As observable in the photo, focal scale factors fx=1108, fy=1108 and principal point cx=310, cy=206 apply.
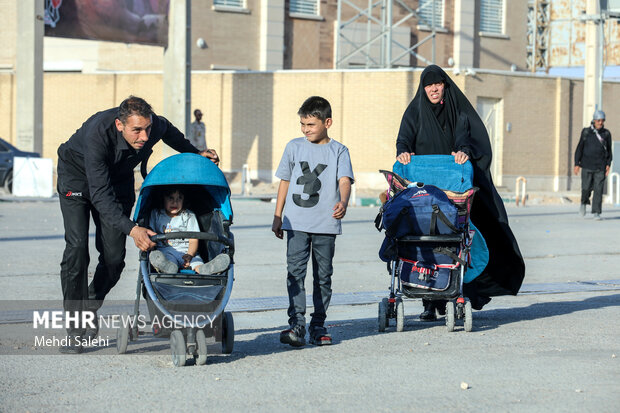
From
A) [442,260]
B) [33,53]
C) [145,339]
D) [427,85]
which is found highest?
[33,53]

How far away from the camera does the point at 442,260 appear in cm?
821

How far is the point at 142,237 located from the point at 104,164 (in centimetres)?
56

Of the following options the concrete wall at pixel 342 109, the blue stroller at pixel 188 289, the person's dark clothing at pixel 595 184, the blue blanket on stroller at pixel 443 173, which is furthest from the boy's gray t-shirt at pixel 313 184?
the concrete wall at pixel 342 109

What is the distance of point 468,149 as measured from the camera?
28.0 feet

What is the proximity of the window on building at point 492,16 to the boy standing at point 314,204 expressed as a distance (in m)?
40.4

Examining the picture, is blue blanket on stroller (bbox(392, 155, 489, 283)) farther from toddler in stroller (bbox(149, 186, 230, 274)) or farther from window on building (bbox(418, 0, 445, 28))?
window on building (bbox(418, 0, 445, 28))

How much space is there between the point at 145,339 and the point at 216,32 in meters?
33.8

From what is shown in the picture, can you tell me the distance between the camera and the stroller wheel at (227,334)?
23.0ft

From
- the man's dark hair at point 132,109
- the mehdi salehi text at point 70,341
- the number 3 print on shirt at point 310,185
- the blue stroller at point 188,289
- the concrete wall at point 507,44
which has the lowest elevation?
the mehdi salehi text at point 70,341

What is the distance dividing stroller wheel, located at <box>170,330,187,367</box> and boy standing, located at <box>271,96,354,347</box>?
3.75 ft

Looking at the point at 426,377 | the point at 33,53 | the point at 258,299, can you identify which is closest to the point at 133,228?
the point at 426,377

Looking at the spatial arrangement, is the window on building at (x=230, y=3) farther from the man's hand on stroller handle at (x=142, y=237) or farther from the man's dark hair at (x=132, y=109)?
the man's hand on stroller handle at (x=142, y=237)

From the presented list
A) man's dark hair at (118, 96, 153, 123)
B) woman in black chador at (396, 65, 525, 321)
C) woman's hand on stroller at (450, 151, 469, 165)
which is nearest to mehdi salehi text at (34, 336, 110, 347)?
man's dark hair at (118, 96, 153, 123)

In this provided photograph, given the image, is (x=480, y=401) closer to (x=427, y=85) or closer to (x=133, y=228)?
(x=133, y=228)
